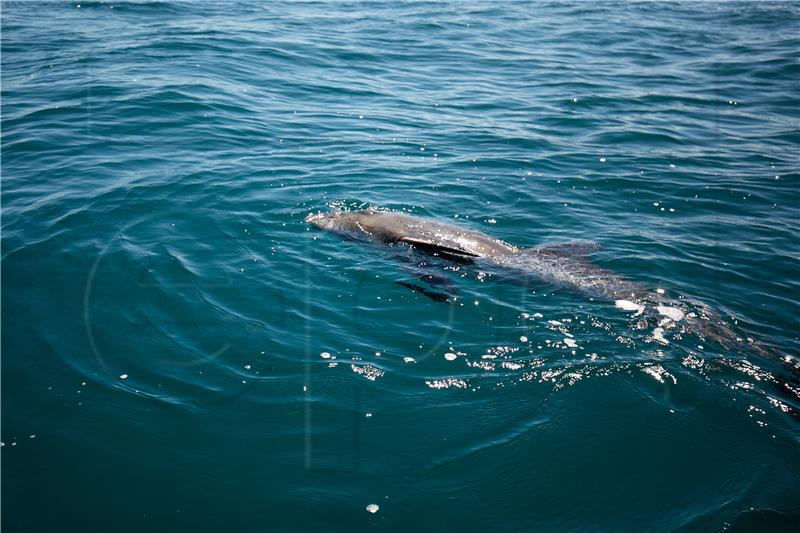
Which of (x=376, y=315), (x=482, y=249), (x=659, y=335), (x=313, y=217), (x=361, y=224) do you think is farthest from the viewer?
(x=313, y=217)

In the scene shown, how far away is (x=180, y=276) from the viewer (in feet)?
25.1

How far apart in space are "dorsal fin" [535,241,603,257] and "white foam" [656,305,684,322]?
1571 millimetres

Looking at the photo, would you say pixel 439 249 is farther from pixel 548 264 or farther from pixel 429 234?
pixel 548 264

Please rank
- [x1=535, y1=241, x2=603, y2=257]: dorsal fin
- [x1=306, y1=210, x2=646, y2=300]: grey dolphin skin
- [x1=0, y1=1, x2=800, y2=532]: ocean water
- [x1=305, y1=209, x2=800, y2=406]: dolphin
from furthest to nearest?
[x1=535, y1=241, x2=603, y2=257]: dorsal fin → [x1=306, y1=210, x2=646, y2=300]: grey dolphin skin → [x1=305, y1=209, x2=800, y2=406]: dolphin → [x1=0, y1=1, x2=800, y2=532]: ocean water

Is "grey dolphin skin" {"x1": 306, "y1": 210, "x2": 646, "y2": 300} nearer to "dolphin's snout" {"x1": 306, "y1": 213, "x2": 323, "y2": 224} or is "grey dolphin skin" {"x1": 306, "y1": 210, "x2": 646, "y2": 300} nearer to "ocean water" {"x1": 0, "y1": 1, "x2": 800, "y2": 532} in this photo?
"dolphin's snout" {"x1": 306, "y1": 213, "x2": 323, "y2": 224}

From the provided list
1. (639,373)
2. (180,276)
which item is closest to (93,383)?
(180,276)

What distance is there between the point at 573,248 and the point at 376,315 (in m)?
3.51

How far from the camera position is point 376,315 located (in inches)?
282

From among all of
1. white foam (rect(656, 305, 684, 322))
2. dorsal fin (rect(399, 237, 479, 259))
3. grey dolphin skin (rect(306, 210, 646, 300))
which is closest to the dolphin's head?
grey dolphin skin (rect(306, 210, 646, 300))

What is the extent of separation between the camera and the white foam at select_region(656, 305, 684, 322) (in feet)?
23.2

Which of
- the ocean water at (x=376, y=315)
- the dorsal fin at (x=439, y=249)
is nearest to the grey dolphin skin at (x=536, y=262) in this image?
the dorsal fin at (x=439, y=249)

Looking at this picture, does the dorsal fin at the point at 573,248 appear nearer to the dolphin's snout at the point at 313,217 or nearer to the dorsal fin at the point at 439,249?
the dorsal fin at the point at 439,249

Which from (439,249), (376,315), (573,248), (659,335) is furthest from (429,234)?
(659,335)

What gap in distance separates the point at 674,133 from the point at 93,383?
13.4 meters
